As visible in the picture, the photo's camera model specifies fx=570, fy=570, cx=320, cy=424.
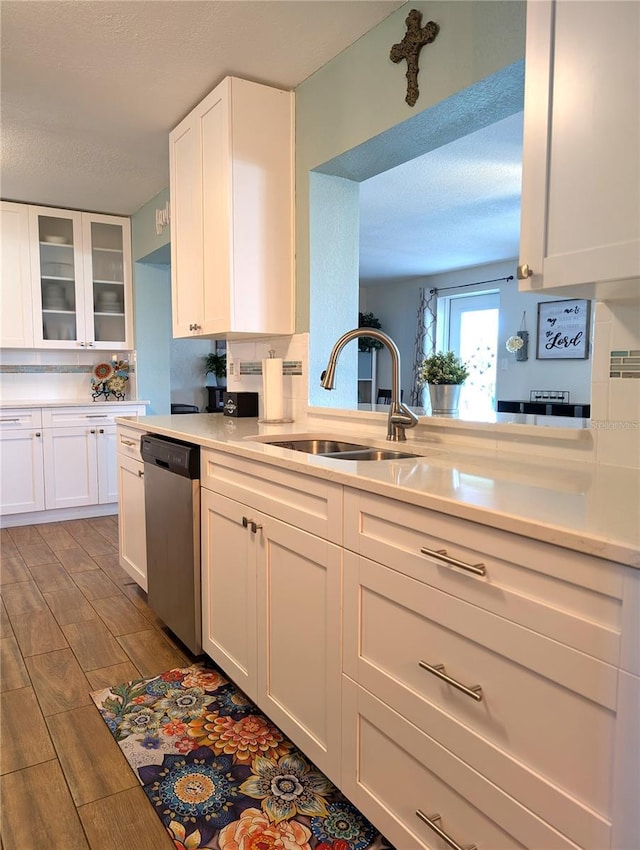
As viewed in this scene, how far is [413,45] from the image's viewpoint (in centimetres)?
187

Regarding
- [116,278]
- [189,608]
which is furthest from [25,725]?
[116,278]

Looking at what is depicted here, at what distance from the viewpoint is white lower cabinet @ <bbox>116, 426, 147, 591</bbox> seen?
8.84ft

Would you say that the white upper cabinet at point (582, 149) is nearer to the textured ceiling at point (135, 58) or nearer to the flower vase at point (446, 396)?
the textured ceiling at point (135, 58)

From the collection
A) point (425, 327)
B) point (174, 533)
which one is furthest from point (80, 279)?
point (425, 327)

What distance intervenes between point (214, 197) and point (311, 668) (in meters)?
2.06

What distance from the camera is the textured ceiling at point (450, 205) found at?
3207 millimetres

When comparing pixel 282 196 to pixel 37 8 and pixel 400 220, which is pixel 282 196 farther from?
pixel 400 220

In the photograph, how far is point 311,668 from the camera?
1.48m

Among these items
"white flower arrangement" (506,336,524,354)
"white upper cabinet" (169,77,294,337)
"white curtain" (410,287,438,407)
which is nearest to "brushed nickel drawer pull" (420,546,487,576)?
"white upper cabinet" (169,77,294,337)

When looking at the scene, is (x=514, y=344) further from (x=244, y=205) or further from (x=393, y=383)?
(x=393, y=383)

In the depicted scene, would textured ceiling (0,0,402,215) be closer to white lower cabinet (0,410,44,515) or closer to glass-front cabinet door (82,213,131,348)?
glass-front cabinet door (82,213,131,348)

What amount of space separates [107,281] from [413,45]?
3525 mm

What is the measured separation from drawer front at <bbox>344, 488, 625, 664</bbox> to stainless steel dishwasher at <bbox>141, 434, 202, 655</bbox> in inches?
39.8

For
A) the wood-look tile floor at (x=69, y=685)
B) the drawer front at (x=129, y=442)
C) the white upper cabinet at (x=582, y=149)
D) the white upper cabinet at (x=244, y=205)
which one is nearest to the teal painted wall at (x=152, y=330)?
the wood-look tile floor at (x=69, y=685)
